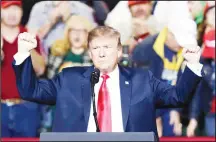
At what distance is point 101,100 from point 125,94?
0.12 metres

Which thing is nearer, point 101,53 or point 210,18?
point 101,53

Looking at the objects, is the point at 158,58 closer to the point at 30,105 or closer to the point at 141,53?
the point at 141,53

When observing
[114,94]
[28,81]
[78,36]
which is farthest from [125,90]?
[78,36]

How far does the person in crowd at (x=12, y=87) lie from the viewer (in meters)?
5.16

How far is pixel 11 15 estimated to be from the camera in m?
5.27

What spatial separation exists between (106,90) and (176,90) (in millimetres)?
326

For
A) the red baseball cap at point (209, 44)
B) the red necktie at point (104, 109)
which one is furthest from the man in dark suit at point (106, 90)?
the red baseball cap at point (209, 44)

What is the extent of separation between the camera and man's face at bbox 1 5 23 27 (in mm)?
5250

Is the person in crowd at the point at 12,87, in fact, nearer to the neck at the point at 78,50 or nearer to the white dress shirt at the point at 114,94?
the neck at the point at 78,50

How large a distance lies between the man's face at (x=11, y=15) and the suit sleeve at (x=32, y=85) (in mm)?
2093

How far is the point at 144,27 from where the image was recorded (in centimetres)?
530

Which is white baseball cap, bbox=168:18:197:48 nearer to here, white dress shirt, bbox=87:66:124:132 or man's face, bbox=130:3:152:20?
man's face, bbox=130:3:152:20

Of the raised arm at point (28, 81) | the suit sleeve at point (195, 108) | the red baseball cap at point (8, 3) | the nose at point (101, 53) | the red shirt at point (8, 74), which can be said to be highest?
the red baseball cap at point (8, 3)

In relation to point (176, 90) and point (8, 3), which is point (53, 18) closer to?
point (8, 3)
